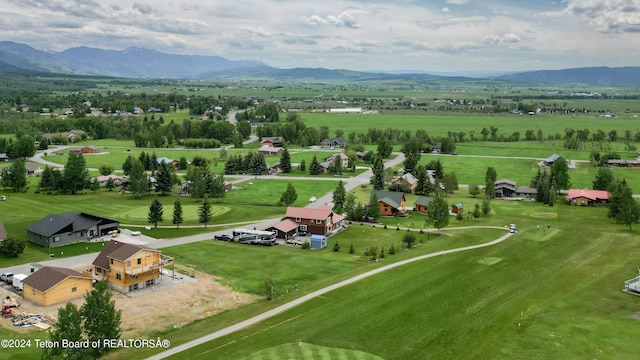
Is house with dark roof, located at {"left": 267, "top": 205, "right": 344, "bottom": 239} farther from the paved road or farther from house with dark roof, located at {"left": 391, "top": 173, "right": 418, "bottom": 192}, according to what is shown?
house with dark roof, located at {"left": 391, "top": 173, "right": 418, "bottom": 192}

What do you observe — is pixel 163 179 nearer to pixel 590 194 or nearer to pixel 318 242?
pixel 318 242

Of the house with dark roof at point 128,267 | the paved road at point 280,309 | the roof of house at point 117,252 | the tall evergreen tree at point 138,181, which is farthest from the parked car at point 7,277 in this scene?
the tall evergreen tree at point 138,181

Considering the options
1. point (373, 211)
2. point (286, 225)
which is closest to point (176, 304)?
point (286, 225)

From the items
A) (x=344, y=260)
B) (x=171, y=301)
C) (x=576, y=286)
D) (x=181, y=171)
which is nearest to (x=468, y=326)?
(x=576, y=286)

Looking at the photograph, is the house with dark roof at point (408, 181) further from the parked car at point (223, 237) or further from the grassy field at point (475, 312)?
the parked car at point (223, 237)

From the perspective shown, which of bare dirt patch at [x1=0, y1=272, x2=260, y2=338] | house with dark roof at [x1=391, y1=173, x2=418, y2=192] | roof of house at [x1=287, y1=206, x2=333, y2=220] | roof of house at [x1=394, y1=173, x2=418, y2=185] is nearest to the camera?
bare dirt patch at [x1=0, y1=272, x2=260, y2=338]

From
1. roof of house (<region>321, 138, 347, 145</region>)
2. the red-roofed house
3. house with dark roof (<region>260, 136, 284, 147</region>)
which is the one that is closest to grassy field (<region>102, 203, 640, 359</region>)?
the red-roofed house
